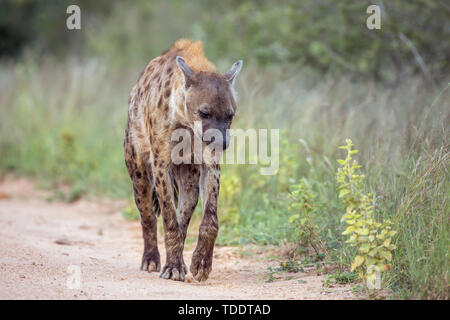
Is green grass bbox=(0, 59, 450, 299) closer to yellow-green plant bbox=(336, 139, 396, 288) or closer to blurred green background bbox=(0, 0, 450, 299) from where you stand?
blurred green background bbox=(0, 0, 450, 299)

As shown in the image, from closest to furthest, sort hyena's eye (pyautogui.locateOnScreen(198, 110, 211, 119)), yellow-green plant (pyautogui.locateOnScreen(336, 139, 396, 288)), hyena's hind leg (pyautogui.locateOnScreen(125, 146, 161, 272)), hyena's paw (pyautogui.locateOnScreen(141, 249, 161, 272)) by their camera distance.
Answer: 1. yellow-green plant (pyautogui.locateOnScreen(336, 139, 396, 288))
2. hyena's eye (pyautogui.locateOnScreen(198, 110, 211, 119))
3. hyena's paw (pyautogui.locateOnScreen(141, 249, 161, 272))
4. hyena's hind leg (pyautogui.locateOnScreen(125, 146, 161, 272))

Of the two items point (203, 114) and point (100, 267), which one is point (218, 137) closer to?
point (203, 114)

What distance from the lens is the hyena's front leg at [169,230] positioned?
476cm

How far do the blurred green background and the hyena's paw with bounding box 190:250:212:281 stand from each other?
32.6 inches

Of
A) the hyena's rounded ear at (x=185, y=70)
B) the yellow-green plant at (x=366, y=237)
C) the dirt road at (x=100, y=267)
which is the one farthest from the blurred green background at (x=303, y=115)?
the hyena's rounded ear at (x=185, y=70)

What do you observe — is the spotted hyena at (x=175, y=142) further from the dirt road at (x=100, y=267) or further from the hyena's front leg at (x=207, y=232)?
the dirt road at (x=100, y=267)

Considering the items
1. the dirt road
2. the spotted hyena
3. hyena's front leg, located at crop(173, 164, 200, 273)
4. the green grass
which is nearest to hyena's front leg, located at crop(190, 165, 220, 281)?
the spotted hyena

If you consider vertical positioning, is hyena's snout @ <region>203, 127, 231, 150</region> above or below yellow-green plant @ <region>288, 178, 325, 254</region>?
above

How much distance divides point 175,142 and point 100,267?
1.11 meters

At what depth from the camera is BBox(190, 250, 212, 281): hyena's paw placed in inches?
185

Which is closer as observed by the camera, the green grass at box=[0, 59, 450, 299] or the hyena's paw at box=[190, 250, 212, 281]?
the green grass at box=[0, 59, 450, 299]
